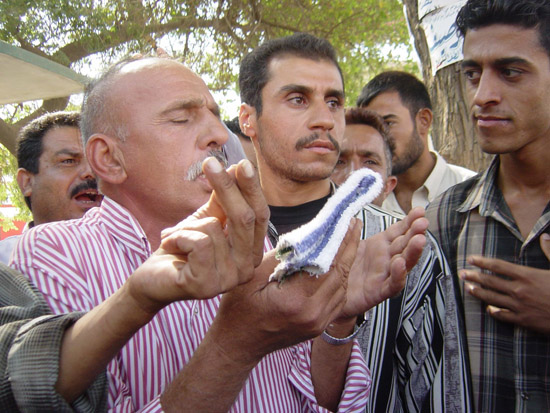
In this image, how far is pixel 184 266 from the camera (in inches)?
40.3

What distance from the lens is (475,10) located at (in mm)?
2336

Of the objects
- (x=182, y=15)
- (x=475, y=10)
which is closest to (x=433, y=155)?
(x=475, y=10)

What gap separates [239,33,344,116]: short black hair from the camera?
295cm

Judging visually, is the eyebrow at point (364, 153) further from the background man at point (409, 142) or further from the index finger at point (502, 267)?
the index finger at point (502, 267)

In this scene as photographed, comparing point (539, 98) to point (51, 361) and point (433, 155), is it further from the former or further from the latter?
point (51, 361)

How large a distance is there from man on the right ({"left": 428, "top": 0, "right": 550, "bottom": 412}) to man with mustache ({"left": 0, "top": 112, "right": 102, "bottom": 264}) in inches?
88.0

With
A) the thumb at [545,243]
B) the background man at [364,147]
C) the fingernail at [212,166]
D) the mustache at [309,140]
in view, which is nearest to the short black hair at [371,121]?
the background man at [364,147]

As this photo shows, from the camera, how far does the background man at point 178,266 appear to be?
43.3 inches

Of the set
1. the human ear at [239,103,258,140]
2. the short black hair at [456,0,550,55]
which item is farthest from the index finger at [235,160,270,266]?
the human ear at [239,103,258,140]

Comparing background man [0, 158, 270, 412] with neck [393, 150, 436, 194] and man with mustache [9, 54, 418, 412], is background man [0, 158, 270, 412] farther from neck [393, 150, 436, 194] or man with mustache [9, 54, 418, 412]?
neck [393, 150, 436, 194]

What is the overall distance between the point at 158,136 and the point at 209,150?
192mm

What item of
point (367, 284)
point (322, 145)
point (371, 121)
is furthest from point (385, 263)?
point (371, 121)

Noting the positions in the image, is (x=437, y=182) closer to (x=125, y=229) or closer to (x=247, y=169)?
(x=125, y=229)

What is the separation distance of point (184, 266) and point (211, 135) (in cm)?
89
